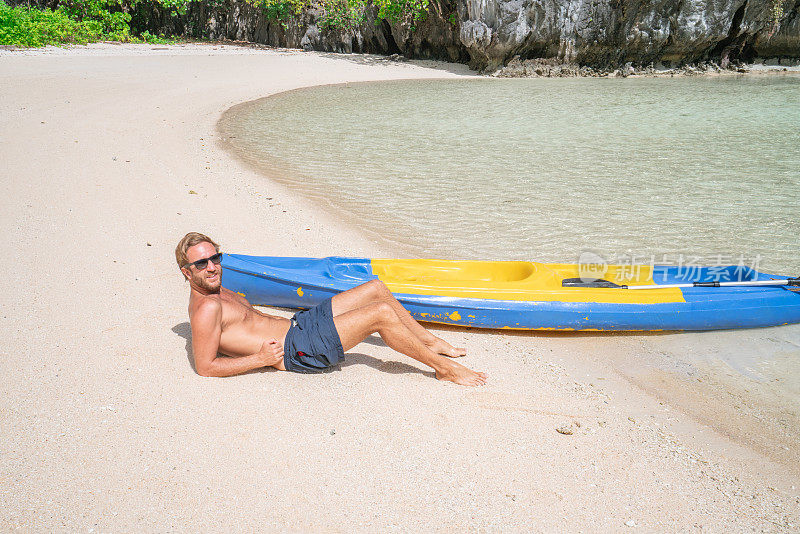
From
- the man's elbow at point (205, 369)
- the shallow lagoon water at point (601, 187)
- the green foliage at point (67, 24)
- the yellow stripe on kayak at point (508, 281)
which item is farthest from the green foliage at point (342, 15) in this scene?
the man's elbow at point (205, 369)

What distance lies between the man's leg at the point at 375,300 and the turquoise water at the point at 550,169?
6.21 ft

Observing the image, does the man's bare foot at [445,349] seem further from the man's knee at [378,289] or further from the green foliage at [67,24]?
the green foliage at [67,24]

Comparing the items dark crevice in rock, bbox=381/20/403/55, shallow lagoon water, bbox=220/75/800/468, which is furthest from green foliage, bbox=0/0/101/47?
dark crevice in rock, bbox=381/20/403/55

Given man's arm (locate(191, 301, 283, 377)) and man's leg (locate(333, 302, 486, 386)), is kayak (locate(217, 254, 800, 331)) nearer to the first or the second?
man's leg (locate(333, 302, 486, 386))

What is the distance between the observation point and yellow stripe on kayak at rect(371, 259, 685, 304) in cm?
371

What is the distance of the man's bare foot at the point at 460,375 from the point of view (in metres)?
3.15

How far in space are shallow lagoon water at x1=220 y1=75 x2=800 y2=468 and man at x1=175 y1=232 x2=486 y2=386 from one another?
136 centimetres

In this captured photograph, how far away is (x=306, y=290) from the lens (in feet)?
12.4

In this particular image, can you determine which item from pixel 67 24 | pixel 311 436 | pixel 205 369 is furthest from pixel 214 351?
pixel 67 24

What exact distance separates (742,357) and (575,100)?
10.7 metres

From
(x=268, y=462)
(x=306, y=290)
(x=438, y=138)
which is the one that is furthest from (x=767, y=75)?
(x=268, y=462)

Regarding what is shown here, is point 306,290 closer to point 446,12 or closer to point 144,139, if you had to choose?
point 144,139

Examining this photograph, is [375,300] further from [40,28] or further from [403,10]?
[40,28]

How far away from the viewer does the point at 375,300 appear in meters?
3.27
